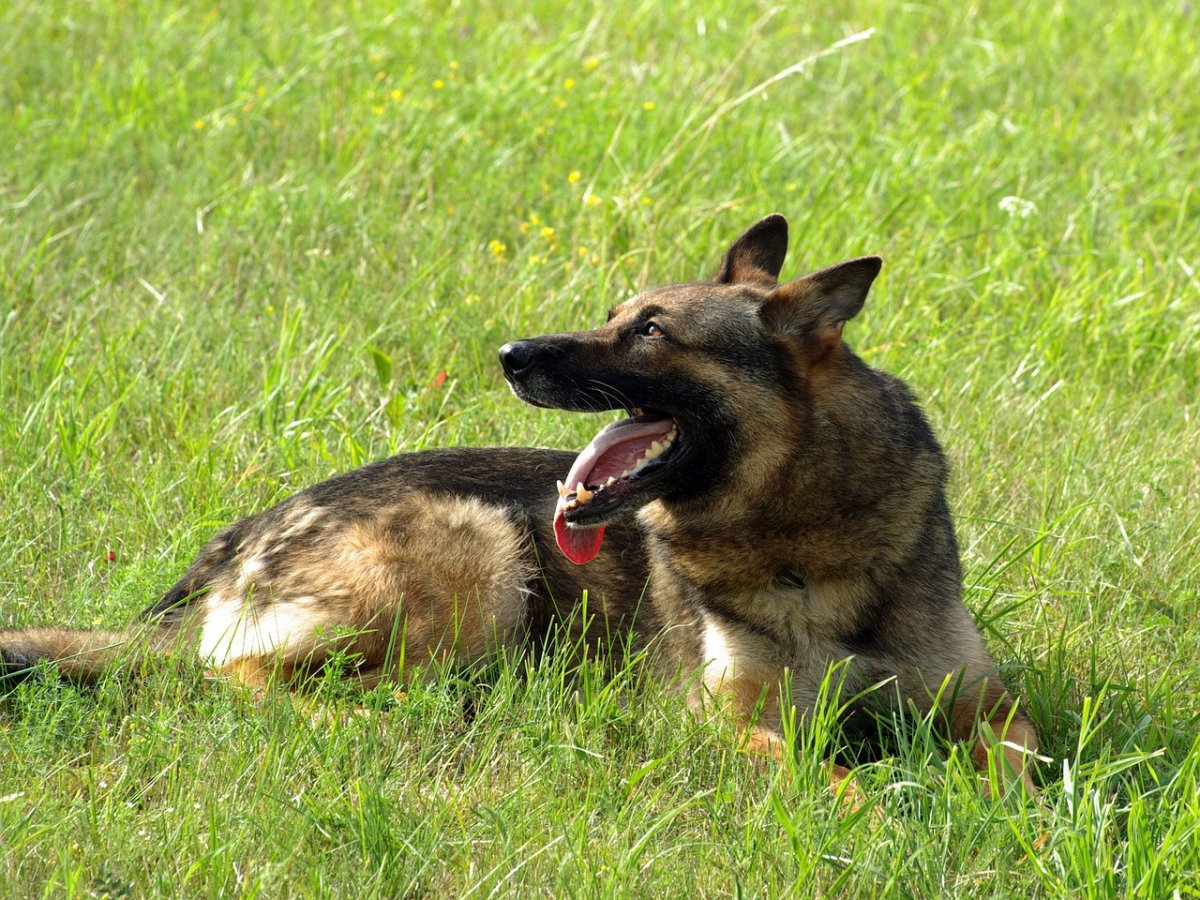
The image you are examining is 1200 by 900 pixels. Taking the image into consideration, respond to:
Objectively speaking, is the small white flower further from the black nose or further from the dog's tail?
the dog's tail

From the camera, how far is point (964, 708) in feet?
12.5

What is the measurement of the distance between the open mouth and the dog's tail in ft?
4.01

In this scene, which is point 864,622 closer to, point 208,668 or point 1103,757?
point 1103,757

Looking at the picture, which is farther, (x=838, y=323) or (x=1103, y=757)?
(x=838, y=323)

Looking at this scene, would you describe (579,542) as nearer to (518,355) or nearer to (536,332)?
(518,355)

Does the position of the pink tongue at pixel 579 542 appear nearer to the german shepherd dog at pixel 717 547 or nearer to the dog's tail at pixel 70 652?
the german shepherd dog at pixel 717 547

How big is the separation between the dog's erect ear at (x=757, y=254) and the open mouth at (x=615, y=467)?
692 millimetres

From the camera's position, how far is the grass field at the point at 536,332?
3119mm

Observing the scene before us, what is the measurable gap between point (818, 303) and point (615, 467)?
73 centimetres

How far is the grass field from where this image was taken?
3.12 metres

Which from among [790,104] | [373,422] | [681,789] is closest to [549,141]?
[790,104]

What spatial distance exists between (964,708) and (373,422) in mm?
2669

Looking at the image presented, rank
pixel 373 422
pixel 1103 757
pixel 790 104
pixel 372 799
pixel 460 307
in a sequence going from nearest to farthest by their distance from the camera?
pixel 372 799 → pixel 1103 757 → pixel 373 422 → pixel 460 307 → pixel 790 104

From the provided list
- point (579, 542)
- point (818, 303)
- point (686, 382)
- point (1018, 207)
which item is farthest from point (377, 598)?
point (1018, 207)
